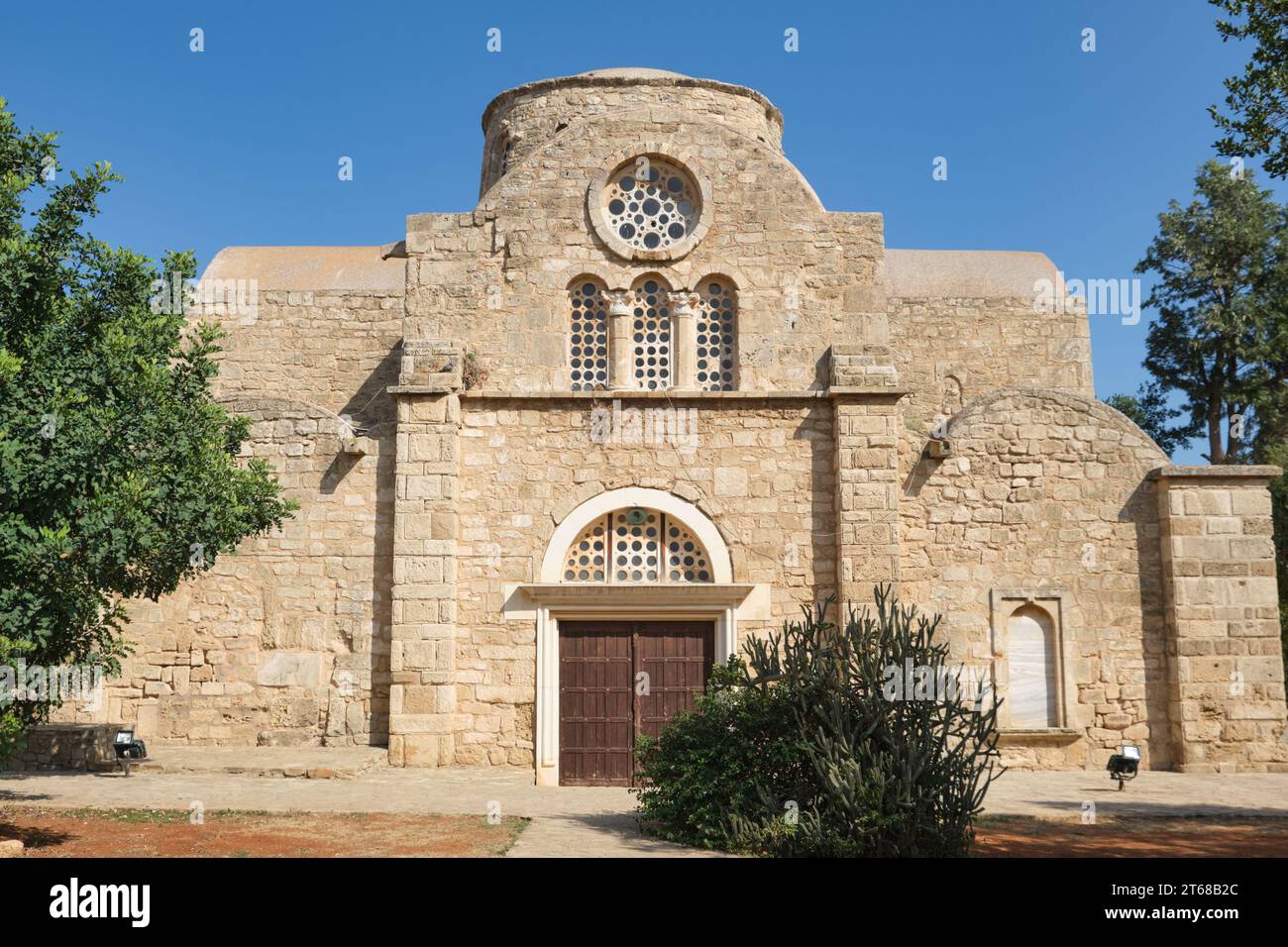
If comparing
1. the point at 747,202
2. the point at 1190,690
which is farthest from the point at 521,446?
the point at 1190,690

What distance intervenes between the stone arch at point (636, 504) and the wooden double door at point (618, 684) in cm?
69

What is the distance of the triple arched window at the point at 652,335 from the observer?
1384cm

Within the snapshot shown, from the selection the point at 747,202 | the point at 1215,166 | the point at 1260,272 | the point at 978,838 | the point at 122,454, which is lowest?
the point at 978,838

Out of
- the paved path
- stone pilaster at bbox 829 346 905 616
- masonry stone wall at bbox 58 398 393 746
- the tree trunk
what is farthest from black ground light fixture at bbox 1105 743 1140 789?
the tree trunk

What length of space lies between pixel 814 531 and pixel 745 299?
3012mm

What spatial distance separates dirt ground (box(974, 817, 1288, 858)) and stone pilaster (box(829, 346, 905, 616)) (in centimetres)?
378

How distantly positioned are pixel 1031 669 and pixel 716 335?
5635mm

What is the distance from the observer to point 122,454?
8.09 meters

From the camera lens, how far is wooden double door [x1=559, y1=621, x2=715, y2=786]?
1297 cm

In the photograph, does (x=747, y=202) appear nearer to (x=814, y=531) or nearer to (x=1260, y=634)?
(x=814, y=531)

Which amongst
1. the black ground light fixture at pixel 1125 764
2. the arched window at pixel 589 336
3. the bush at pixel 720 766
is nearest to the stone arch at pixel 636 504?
the arched window at pixel 589 336
